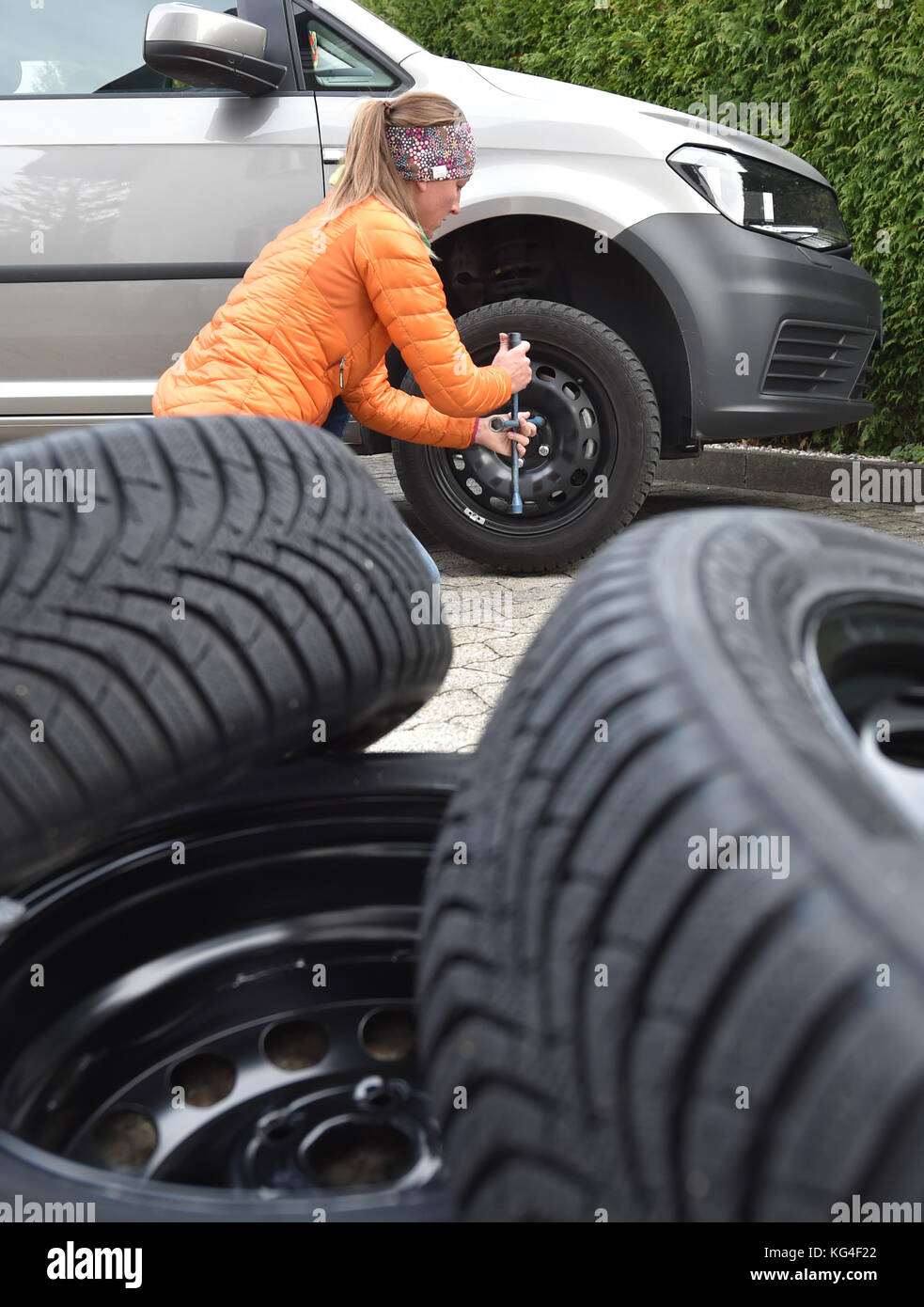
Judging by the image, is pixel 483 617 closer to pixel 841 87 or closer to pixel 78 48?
pixel 78 48

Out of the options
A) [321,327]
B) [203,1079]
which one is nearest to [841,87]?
[321,327]

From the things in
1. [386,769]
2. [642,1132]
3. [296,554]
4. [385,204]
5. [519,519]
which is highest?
[385,204]

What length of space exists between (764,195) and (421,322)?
5.25 ft

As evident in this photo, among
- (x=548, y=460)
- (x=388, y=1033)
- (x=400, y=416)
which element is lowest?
(x=388, y=1033)

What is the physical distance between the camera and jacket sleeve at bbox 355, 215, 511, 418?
8.06 ft

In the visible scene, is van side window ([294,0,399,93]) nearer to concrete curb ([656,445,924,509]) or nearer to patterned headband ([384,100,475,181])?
patterned headband ([384,100,475,181])

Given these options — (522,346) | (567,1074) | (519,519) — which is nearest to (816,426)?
(519,519)

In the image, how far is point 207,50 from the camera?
2904mm

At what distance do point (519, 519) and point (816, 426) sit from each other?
105 centimetres

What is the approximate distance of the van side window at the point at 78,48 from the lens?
3.33 metres

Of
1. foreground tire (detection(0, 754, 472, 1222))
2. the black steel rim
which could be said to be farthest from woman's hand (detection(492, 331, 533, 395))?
the black steel rim

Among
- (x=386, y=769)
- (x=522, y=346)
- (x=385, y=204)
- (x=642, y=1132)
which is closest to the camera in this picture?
(x=642, y=1132)
